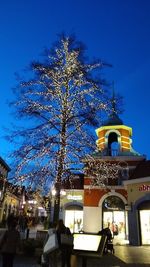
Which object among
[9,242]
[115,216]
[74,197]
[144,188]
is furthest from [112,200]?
[9,242]

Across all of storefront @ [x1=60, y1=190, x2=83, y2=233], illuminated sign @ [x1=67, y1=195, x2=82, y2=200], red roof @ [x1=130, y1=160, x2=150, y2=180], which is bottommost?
storefront @ [x1=60, y1=190, x2=83, y2=233]

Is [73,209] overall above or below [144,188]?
below

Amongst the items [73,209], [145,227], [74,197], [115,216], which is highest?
[74,197]

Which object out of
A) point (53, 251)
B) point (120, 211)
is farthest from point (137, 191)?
point (53, 251)

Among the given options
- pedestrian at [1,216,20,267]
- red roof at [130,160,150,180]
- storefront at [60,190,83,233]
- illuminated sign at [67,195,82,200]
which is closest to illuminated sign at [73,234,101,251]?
pedestrian at [1,216,20,267]

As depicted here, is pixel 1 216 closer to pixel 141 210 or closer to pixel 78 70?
pixel 141 210

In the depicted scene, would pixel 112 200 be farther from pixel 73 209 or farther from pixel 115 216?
pixel 73 209

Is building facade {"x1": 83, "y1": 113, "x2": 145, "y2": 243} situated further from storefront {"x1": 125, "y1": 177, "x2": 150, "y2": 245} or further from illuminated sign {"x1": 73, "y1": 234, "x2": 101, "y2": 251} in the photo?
illuminated sign {"x1": 73, "y1": 234, "x2": 101, "y2": 251}

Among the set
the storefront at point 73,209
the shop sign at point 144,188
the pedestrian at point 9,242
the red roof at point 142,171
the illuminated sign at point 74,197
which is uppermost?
the red roof at point 142,171

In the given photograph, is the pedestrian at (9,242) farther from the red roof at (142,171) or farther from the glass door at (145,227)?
the red roof at (142,171)

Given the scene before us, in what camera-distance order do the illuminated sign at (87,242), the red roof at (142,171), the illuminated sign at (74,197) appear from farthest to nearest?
the illuminated sign at (74,197) → the red roof at (142,171) → the illuminated sign at (87,242)

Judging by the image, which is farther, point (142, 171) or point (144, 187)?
point (142, 171)

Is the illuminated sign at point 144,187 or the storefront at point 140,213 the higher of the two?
the illuminated sign at point 144,187

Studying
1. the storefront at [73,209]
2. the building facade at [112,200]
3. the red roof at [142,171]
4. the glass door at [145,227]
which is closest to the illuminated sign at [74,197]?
the storefront at [73,209]
